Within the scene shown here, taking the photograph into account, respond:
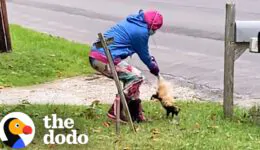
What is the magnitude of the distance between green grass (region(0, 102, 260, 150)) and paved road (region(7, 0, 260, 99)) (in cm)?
212

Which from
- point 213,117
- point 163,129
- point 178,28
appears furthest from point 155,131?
point 178,28

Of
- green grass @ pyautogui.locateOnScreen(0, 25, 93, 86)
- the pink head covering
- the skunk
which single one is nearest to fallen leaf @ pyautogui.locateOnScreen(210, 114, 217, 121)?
the skunk

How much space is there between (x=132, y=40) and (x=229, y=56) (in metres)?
1.28

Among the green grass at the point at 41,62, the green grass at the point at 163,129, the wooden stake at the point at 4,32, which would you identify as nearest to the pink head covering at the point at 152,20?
the green grass at the point at 163,129

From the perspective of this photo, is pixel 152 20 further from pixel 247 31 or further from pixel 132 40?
pixel 247 31

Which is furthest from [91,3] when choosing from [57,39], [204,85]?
[204,85]

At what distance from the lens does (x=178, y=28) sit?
54.4 feet

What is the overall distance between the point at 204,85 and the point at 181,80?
0.60 m

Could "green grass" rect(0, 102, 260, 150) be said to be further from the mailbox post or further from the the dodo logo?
the mailbox post

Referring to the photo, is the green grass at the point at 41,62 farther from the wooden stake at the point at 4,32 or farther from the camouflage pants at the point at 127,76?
the camouflage pants at the point at 127,76

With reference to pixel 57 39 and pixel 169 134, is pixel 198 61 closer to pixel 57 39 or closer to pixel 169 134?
pixel 57 39

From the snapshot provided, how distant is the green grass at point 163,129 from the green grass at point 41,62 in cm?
303

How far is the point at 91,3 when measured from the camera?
23734mm

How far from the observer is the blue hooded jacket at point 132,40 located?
7035mm
